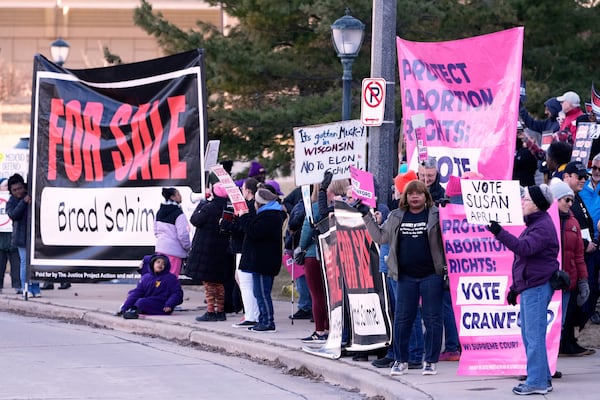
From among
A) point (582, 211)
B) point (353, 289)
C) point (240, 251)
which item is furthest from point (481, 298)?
point (240, 251)

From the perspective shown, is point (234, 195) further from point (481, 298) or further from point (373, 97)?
point (481, 298)

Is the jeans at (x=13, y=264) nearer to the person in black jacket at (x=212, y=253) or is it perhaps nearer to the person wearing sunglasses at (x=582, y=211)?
the person in black jacket at (x=212, y=253)

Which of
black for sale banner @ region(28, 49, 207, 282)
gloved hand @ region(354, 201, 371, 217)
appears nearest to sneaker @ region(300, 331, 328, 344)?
gloved hand @ region(354, 201, 371, 217)

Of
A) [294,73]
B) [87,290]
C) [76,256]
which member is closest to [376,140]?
[76,256]

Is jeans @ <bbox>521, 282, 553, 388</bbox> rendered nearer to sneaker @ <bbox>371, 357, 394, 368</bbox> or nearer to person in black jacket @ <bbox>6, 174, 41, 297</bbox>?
sneaker @ <bbox>371, 357, 394, 368</bbox>

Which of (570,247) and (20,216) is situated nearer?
(570,247)

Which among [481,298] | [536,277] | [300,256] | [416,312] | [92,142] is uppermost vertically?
[92,142]

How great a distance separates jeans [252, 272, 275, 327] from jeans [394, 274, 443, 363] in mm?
3077

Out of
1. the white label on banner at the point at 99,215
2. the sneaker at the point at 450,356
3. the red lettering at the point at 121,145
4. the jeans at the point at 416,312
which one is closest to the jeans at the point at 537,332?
the jeans at the point at 416,312

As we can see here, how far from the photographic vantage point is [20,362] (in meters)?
11.8

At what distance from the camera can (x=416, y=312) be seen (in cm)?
1062

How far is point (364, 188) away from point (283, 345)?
2243 millimetres

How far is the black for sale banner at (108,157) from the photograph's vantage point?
16.1 metres

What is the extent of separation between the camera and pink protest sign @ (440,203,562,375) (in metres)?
10.4
